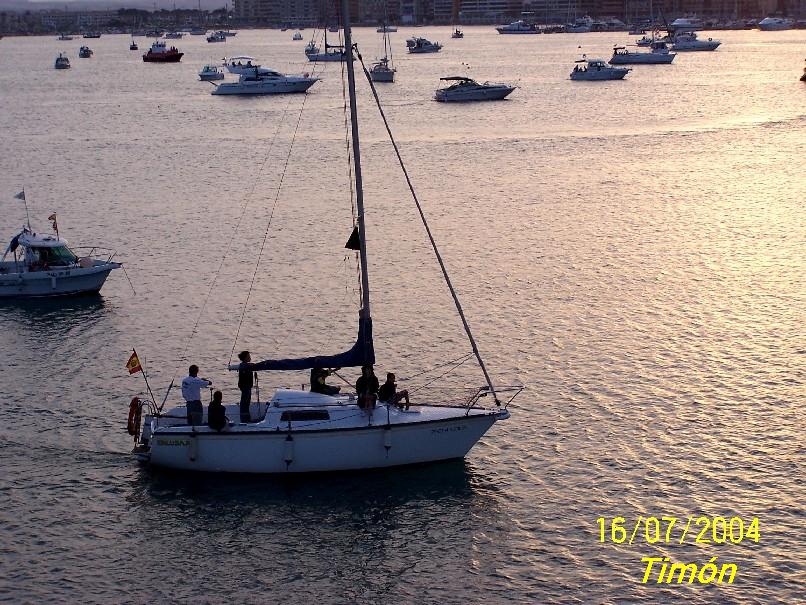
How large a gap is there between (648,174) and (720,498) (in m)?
57.9

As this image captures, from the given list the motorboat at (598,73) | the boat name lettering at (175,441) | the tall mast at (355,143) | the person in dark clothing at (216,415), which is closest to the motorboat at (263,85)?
the motorboat at (598,73)

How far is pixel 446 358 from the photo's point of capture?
45.0 metres

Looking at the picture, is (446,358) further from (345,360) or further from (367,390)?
(367,390)

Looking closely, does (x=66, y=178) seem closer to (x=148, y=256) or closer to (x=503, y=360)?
(x=148, y=256)

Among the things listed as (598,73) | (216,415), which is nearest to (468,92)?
(598,73)

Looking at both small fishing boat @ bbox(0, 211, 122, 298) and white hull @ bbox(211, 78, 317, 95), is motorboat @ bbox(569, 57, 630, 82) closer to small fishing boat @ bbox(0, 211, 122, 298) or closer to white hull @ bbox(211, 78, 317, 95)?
white hull @ bbox(211, 78, 317, 95)

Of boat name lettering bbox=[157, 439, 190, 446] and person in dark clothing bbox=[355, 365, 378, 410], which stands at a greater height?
person in dark clothing bbox=[355, 365, 378, 410]

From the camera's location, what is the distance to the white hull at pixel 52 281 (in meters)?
53.9

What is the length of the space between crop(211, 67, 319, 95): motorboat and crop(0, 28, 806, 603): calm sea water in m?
56.8

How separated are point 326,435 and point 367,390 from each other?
1.70 meters

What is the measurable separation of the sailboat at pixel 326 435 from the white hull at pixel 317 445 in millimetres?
27

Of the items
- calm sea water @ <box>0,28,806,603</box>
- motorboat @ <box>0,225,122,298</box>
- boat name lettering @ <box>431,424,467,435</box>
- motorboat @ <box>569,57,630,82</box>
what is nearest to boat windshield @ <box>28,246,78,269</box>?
motorboat @ <box>0,225,122,298</box>

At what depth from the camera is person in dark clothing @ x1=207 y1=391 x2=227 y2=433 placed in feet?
110
